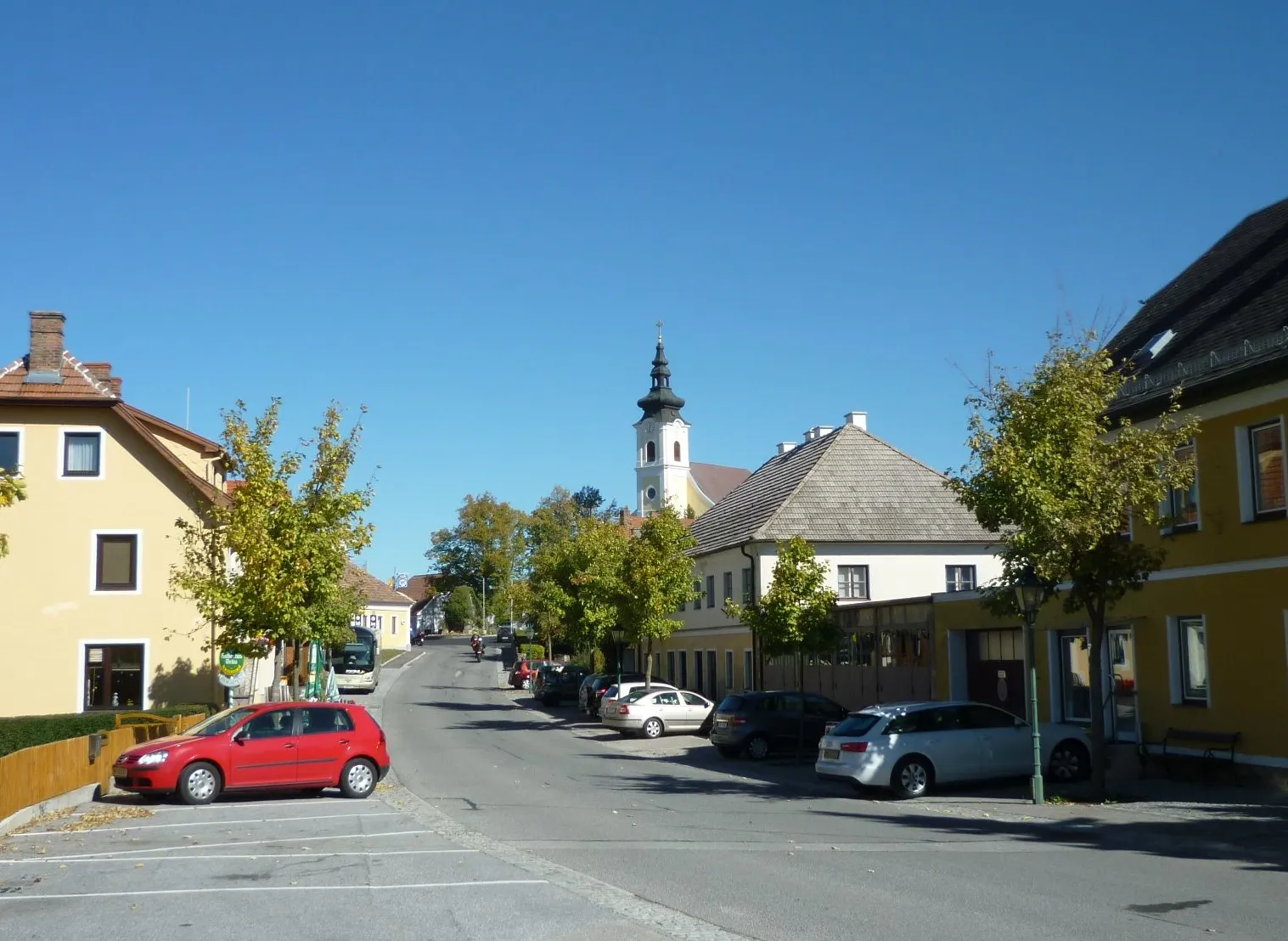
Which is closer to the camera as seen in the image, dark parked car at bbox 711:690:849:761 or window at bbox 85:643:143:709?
dark parked car at bbox 711:690:849:761

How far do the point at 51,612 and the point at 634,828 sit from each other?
24590 mm

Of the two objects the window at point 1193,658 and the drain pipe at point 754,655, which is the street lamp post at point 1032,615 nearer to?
the window at point 1193,658

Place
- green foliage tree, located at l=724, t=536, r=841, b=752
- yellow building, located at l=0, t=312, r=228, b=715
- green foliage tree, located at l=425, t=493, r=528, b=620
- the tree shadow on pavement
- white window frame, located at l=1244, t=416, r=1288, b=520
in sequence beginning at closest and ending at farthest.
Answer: the tree shadow on pavement → white window frame, located at l=1244, t=416, r=1288, b=520 → green foliage tree, located at l=724, t=536, r=841, b=752 → yellow building, located at l=0, t=312, r=228, b=715 → green foliage tree, located at l=425, t=493, r=528, b=620

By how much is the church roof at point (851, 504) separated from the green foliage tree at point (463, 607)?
3186 inches

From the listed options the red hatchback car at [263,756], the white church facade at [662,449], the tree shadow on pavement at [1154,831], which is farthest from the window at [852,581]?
the white church facade at [662,449]

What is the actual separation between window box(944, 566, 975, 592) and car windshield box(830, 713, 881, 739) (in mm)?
23427

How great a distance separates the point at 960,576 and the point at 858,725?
2421 centimetres

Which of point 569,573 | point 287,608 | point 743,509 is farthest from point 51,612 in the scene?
point 743,509

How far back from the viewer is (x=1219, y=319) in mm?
23281

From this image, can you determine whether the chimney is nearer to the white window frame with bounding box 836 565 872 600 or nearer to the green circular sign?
the green circular sign

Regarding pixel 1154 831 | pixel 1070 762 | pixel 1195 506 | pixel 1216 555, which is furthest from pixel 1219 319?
pixel 1154 831

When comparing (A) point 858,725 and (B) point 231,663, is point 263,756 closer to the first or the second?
(A) point 858,725

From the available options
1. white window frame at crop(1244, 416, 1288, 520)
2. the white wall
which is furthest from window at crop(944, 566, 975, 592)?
white window frame at crop(1244, 416, 1288, 520)

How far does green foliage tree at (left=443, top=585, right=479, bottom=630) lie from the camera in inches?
5015
